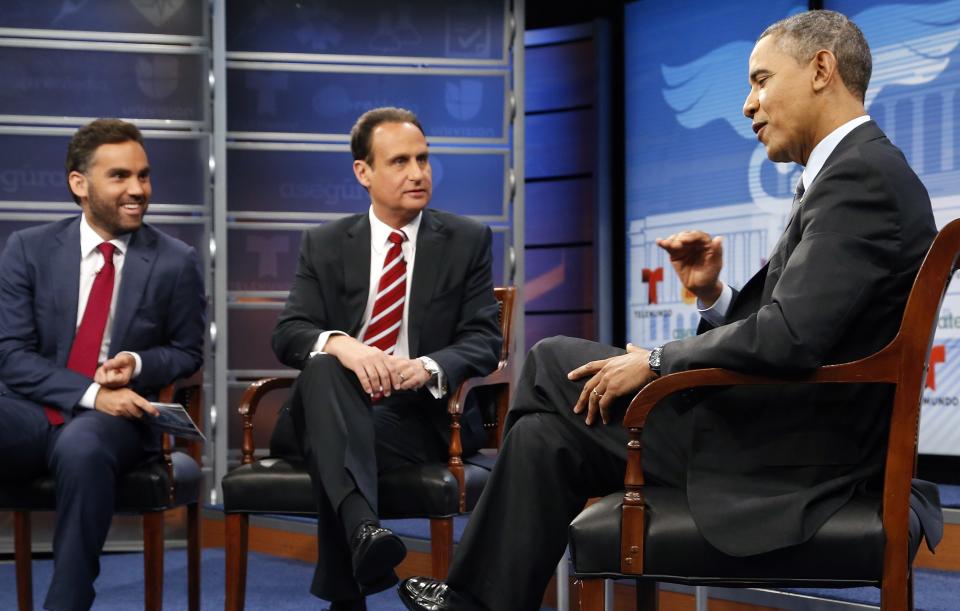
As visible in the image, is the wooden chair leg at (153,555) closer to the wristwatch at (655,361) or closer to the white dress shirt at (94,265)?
the white dress shirt at (94,265)

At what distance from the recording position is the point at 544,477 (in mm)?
1971

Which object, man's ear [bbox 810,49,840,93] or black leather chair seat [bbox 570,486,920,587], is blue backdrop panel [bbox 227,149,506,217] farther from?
black leather chair seat [bbox 570,486,920,587]

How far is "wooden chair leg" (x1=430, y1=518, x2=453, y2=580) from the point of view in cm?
280

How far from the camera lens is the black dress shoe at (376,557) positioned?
241cm

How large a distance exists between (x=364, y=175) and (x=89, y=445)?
1060mm

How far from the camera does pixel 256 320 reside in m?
5.57

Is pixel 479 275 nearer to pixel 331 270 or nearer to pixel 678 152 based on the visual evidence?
pixel 331 270

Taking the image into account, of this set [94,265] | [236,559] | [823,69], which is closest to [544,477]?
[823,69]

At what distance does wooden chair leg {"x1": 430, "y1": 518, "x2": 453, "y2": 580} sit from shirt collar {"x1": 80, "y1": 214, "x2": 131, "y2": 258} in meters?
1.24

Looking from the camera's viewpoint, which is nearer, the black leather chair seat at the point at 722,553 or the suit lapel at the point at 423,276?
the black leather chair seat at the point at 722,553

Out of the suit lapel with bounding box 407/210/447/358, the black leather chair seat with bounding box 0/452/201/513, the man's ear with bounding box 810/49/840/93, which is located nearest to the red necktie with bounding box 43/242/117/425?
the black leather chair seat with bounding box 0/452/201/513

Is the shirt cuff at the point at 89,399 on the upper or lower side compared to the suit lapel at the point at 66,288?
lower

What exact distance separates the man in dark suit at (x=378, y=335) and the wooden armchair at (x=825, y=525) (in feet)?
2.89

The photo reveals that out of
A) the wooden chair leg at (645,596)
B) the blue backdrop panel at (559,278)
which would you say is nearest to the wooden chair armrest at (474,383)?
the wooden chair leg at (645,596)
